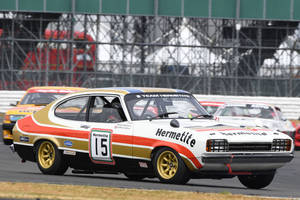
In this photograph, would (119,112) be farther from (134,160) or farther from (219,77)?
(219,77)

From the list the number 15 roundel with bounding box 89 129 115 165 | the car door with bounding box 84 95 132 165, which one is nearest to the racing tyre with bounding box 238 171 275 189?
the car door with bounding box 84 95 132 165

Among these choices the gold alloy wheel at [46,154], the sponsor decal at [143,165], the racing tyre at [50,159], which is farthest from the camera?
the gold alloy wheel at [46,154]

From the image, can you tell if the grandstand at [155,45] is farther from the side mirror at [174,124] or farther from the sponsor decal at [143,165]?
the side mirror at [174,124]

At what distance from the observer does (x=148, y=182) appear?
10812 millimetres

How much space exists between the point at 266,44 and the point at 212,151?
107ft

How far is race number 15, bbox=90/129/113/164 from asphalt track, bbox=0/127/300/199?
12.5 inches

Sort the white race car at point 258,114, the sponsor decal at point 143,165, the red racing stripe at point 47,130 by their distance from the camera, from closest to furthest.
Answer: the sponsor decal at point 143,165 < the red racing stripe at point 47,130 < the white race car at point 258,114

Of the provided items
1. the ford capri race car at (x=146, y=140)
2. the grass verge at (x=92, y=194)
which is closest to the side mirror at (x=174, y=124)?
the ford capri race car at (x=146, y=140)

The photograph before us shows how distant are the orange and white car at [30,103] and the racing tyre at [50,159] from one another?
646cm

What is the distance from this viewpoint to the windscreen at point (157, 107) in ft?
35.4

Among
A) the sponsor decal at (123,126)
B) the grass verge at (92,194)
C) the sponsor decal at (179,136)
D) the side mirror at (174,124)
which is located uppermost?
the side mirror at (174,124)

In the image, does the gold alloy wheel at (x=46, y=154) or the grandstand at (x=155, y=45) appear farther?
the grandstand at (x=155, y=45)

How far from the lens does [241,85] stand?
40719mm

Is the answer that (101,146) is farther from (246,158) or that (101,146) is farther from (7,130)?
(7,130)
